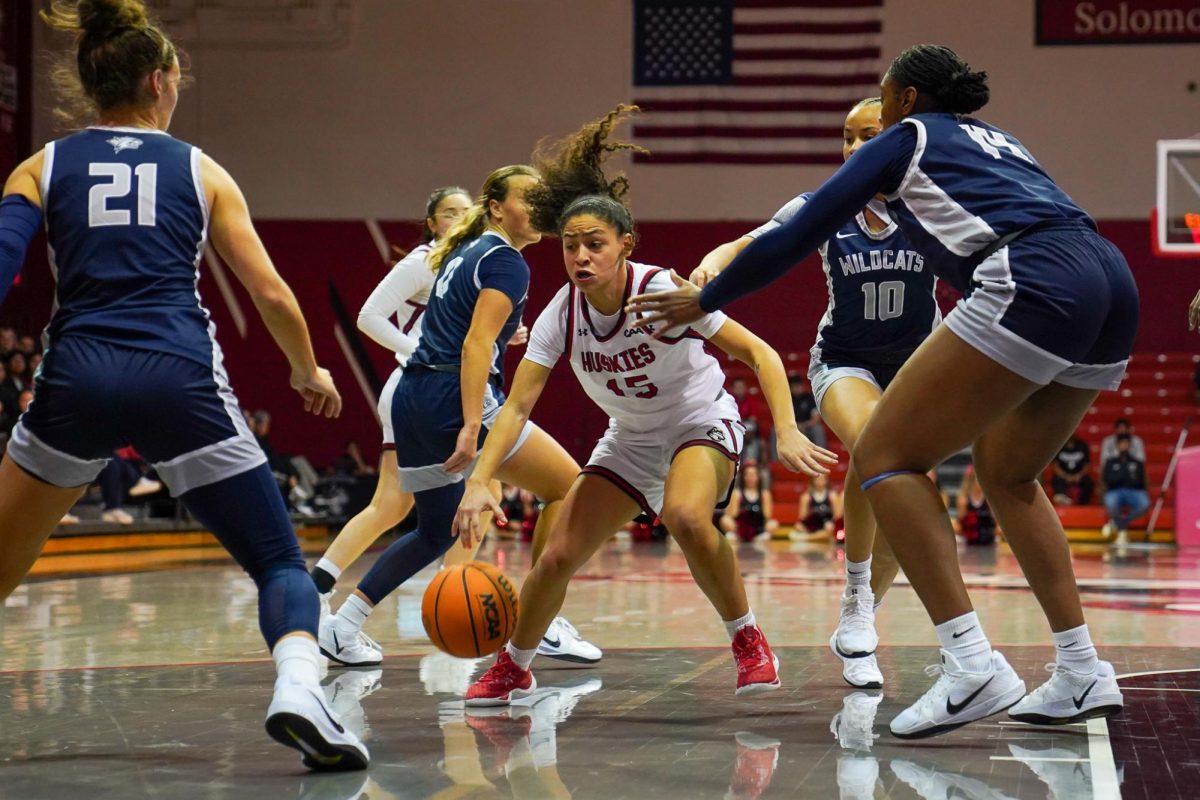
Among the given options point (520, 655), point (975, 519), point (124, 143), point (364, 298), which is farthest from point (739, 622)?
point (364, 298)

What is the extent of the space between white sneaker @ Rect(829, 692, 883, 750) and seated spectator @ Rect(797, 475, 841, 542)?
11.7 metres

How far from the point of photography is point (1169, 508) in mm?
17359

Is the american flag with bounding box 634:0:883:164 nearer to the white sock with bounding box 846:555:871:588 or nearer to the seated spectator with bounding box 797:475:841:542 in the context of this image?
the seated spectator with bounding box 797:475:841:542

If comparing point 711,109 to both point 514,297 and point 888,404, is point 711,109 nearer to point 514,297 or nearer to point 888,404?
point 514,297

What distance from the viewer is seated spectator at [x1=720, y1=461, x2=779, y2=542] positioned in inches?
643

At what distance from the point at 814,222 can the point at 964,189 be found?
41cm

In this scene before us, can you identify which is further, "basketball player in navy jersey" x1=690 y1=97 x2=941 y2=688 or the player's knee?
"basketball player in navy jersey" x1=690 y1=97 x2=941 y2=688

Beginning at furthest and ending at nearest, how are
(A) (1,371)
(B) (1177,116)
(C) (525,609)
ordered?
1. (B) (1177,116)
2. (A) (1,371)
3. (C) (525,609)

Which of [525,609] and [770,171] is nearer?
[525,609]

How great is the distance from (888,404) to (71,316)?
81.3 inches

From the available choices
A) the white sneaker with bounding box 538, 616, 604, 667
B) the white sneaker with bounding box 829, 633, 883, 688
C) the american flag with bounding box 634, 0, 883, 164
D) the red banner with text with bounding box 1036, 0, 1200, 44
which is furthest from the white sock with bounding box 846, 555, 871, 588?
the red banner with text with bounding box 1036, 0, 1200, 44

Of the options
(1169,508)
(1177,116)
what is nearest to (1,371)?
(1169,508)

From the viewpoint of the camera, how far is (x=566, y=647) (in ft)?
17.4

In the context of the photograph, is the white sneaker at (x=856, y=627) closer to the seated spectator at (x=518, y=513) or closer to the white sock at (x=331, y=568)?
the white sock at (x=331, y=568)
